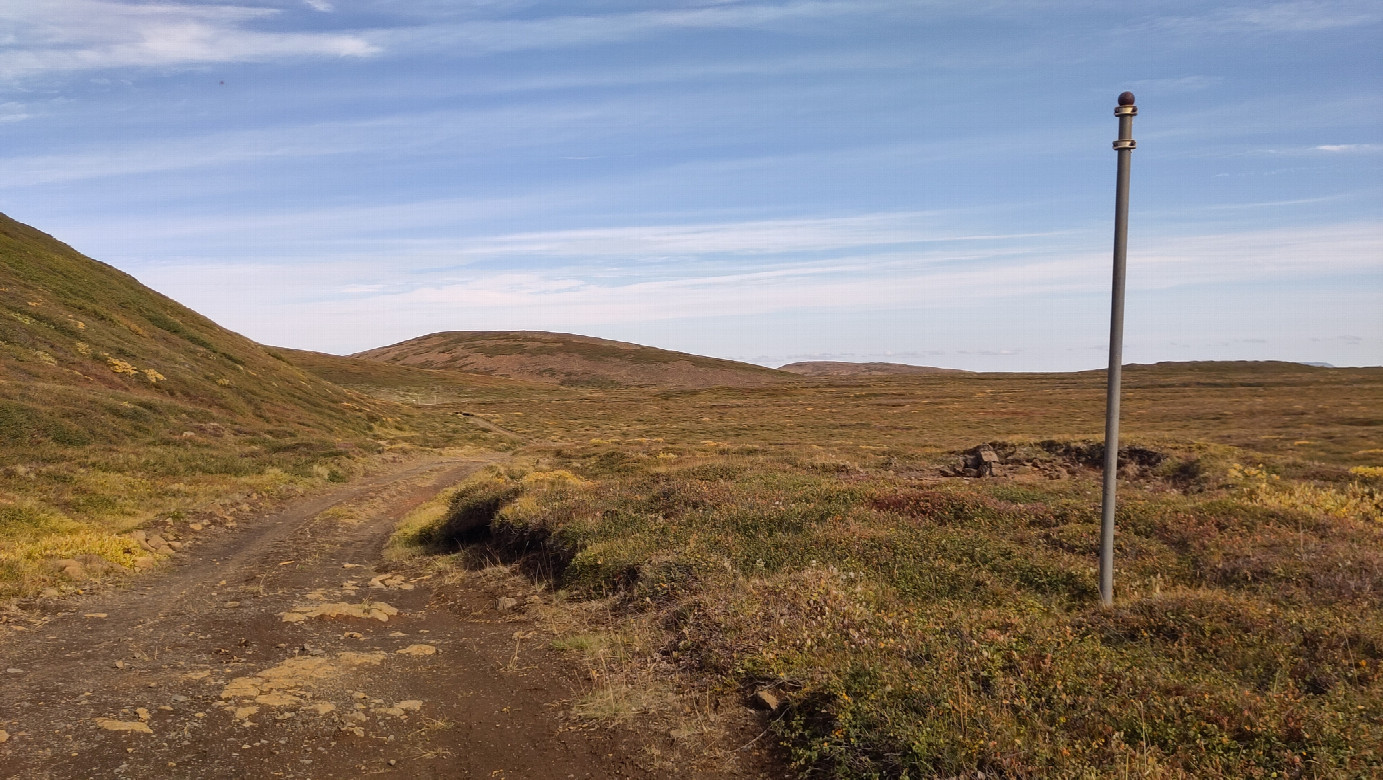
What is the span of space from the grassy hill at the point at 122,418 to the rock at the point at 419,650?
210 inches

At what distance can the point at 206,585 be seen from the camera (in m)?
11.7

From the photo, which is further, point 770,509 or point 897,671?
point 770,509

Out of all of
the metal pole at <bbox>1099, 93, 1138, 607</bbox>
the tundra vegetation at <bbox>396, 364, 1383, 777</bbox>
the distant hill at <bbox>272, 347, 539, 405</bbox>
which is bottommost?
the distant hill at <bbox>272, 347, 539, 405</bbox>

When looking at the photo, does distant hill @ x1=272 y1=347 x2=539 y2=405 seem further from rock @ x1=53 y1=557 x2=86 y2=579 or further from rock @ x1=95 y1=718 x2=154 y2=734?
rock @ x1=95 y1=718 x2=154 y2=734

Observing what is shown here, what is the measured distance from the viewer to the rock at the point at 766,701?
265 inches

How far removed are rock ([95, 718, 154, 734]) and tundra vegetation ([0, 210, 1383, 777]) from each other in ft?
11.7

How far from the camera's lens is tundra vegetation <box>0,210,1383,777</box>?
5.48 metres

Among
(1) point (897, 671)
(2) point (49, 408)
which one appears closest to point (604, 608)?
(1) point (897, 671)

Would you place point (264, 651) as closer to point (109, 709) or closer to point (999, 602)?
point (109, 709)

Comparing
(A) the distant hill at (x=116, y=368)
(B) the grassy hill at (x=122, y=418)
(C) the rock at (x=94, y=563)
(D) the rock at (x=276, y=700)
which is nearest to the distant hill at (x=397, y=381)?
(A) the distant hill at (x=116, y=368)

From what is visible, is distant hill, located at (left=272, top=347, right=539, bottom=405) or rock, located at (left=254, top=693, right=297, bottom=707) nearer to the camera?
rock, located at (left=254, top=693, right=297, bottom=707)

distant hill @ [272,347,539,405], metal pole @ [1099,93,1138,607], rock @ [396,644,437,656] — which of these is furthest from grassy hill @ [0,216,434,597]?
distant hill @ [272,347,539,405]

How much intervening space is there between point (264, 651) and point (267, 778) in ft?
10.6

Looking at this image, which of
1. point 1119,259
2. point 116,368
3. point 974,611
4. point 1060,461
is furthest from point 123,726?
point 116,368
